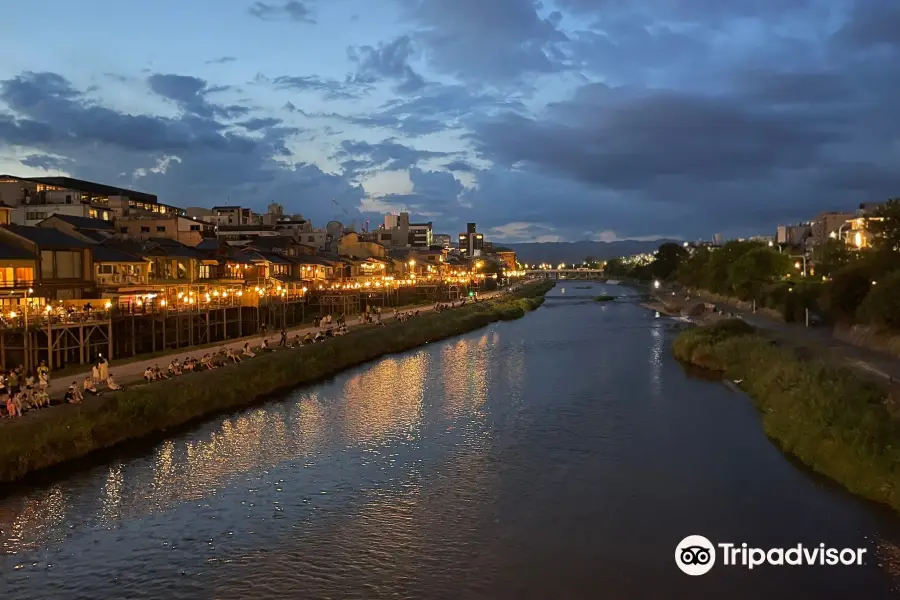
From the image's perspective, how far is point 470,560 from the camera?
1441 centimetres

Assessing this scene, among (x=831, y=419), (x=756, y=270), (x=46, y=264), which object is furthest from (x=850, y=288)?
(x=46, y=264)

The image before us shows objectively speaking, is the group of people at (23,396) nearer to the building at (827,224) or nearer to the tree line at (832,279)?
the tree line at (832,279)

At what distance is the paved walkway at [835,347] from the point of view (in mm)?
27469

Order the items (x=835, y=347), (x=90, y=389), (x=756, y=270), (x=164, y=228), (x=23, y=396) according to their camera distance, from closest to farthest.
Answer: (x=23, y=396) → (x=90, y=389) → (x=835, y=347) → (x=164, y=228) → (x=756, y=270)

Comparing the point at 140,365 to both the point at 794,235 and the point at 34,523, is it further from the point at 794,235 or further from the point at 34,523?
the point at 794,235

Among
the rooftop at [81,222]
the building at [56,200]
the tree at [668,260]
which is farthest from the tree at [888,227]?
the tree at [668,260]

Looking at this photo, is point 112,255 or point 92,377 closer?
point 92,377

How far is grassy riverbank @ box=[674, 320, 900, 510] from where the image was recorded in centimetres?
1680

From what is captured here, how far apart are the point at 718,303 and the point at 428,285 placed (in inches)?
1435

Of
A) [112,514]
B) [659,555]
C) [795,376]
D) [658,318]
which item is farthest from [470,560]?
[658,318]

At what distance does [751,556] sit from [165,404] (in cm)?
1924

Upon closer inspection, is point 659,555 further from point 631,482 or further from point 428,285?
point 428,285

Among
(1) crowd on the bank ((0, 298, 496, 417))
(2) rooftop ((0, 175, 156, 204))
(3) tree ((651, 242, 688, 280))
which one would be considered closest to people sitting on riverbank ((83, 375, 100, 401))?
(1) crowd on the bank ((0, 298, 496, 417))

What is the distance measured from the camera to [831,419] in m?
19.5
